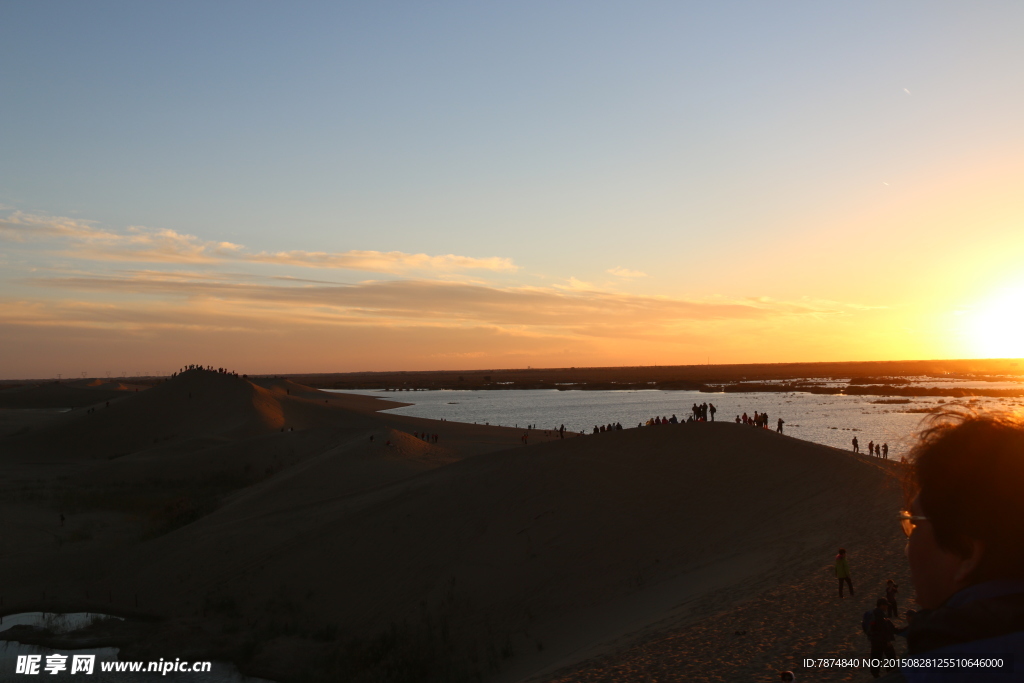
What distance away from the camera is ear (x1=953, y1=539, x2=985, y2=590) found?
1923 mm

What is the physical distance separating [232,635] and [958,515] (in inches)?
756

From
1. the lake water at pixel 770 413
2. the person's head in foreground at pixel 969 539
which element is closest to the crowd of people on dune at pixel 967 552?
the person's head in foreground at pixel 969 539

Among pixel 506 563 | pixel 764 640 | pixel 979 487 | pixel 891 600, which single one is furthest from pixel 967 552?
pixel 506 563

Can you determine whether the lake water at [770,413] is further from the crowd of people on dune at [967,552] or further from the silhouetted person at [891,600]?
the crowd of people on dune at [967,552]

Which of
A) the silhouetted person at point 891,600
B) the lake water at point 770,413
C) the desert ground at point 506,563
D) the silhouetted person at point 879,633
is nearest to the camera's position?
the silhouetted person at point 879,633

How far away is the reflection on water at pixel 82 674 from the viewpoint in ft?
49.5

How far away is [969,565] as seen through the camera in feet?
6.35

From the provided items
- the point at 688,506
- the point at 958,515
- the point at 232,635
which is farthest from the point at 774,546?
the point at 958,515

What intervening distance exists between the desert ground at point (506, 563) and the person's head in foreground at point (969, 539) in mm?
7270

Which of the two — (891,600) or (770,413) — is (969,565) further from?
(770,413)

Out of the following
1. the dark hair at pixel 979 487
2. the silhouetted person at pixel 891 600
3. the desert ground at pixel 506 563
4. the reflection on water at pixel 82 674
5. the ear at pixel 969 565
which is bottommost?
the reflection on water at pixel 82 674

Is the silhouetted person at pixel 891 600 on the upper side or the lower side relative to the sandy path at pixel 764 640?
upper

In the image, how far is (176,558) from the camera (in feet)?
74.2

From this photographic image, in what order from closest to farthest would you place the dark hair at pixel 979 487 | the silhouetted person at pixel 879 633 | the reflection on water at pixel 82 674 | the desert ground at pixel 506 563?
the dark hair at pixel 979 487 → the silhouetted person at pixel 879 633 → the desert ground at pixel 506 563 → the reflection on water at pixel 82 674
